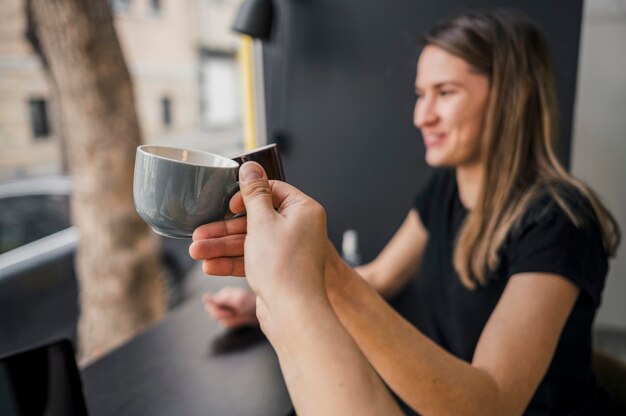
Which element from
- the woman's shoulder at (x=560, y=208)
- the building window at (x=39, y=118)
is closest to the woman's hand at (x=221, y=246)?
the woman's shoulder at (x=560, y=208)

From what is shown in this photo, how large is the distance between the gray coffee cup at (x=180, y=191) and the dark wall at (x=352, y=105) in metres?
1.05

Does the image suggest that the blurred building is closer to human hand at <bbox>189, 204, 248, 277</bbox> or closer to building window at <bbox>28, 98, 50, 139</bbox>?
building window at <bbox>28, 98, 50, 139</bbox>

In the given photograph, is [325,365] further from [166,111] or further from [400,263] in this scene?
[166,111]

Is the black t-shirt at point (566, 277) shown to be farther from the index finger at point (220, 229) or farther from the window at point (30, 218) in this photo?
the window at point (30, 218)

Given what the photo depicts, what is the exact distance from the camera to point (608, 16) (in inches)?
64.0

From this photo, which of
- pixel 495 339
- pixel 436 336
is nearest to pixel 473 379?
pixel 495 339

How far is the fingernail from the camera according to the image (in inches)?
21.4

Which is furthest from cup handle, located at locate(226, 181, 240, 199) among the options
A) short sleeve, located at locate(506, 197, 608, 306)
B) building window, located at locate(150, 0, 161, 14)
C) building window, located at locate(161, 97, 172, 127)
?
building window, located at locate(150, 0, 161, 14)

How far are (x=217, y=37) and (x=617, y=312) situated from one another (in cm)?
466

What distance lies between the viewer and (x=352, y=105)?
1694 millimetres

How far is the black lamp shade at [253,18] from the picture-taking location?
156 cm

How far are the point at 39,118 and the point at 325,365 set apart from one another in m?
2.92

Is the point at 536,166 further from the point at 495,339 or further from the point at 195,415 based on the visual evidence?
the point at 195,415

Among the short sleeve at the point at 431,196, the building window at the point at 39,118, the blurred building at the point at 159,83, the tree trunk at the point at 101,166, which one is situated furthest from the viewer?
the building window at the point at 39,118
